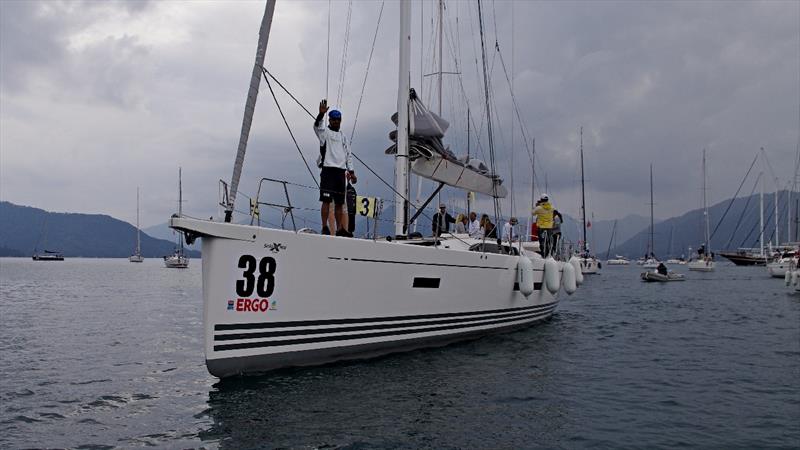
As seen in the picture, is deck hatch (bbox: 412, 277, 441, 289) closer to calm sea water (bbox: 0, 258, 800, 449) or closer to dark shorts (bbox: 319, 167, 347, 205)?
calm sea water (bbox: 0, 258, 800, 449)

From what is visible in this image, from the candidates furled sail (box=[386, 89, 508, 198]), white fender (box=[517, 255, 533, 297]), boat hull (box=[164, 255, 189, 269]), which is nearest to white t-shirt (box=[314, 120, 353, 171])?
furled sail (box=[386, 89, 508, 198])

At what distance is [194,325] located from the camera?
14.6 metres

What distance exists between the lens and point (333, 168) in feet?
26.8

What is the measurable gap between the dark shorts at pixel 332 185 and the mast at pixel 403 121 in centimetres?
269

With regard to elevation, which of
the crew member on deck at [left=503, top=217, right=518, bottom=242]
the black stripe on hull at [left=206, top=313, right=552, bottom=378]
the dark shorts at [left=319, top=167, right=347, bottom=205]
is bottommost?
the black stripe on hull at [left=206, top=313, right=552, bottom=378]

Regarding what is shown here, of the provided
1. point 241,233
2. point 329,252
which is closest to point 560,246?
point 329,252

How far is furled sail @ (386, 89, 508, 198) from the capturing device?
37.6 ft

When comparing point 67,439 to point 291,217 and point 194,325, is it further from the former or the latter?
point 194,325

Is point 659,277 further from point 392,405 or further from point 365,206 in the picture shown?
point 392,405

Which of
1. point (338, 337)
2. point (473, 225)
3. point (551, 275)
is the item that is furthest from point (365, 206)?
point (551, 275)

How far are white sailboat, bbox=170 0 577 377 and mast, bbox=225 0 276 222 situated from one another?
0.01 m

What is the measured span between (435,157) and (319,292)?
553 centimetres

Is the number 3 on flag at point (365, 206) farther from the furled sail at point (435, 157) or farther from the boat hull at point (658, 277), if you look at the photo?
the boat hull at point (658, 277)

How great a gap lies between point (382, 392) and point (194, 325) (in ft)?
31.6
